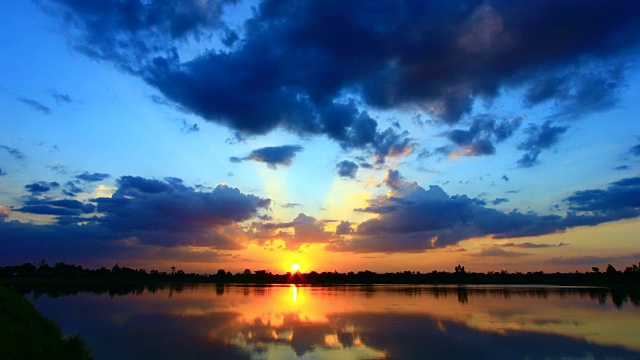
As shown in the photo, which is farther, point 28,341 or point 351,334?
point 351,334

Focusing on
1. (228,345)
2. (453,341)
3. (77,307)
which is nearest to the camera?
(228,345)

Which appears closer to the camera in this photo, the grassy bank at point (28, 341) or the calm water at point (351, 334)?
the grassy bank at point (28, 341)

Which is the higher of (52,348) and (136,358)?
(52,348)

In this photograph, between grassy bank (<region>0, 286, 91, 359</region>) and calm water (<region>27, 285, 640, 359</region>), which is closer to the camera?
grassy bank (<region>0, 286, 91, 359</region>)

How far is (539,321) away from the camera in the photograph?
4534cm

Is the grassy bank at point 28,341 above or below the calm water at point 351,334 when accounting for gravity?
above

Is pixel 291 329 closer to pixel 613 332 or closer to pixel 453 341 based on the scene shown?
pixel 453 341

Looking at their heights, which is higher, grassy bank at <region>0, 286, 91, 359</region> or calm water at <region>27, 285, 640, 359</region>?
grassy bank at <region>0, 286, 91, 359</region>

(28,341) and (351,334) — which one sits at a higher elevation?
(28,341)

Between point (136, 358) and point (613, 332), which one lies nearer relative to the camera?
point (136, 358)

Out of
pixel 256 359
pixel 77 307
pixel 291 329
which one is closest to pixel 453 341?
pixel 291 329

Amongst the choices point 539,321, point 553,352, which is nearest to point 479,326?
point 539,321

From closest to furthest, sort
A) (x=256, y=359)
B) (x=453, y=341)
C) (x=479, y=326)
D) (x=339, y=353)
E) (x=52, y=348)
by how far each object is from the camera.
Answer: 1. (x=52, y=348)
2. (x=256, y=359)
3. (x=339, y=353)
4. (x=453, y=341)
5. (x=479, y=326)

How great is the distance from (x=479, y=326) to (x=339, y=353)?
19.7 m
